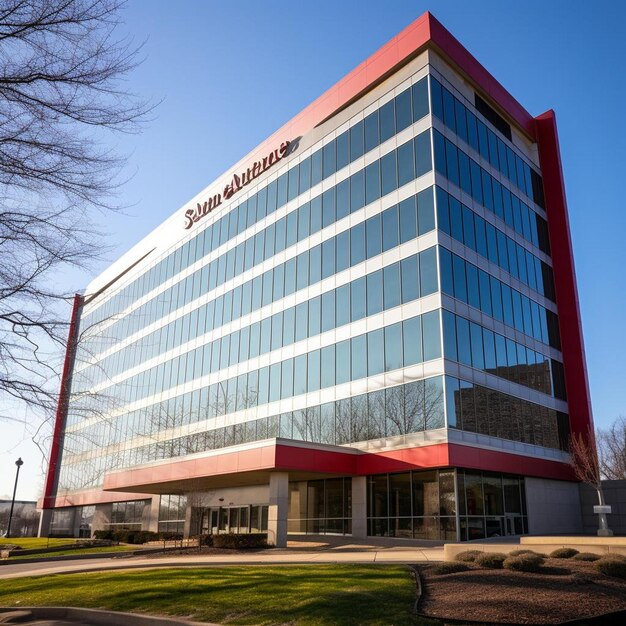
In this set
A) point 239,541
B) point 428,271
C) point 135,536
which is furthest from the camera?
point 135,536

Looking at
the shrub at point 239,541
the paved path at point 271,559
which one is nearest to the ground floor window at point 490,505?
the paved path at point 271,559

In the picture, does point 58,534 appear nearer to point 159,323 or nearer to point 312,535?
point 159,323

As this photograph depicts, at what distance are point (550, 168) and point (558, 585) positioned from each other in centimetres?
3762

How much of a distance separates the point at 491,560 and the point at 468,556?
1450 millimetres

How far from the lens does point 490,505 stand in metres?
31.6

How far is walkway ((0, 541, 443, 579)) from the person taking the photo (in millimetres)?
21188

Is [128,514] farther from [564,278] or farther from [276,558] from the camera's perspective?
[564,278]

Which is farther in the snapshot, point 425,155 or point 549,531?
point 549,531

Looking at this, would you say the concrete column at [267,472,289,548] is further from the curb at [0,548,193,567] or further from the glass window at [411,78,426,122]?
the glass window at [411,78,426,122]

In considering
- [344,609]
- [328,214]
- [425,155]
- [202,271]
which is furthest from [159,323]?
[344,609]

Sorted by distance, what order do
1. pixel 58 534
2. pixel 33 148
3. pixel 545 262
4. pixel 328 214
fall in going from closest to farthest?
1. pixel 33 148
2. pixel 328 214
3. pixel 545 262
4. pixel 58 534

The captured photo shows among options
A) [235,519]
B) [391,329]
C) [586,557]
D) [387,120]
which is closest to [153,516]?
[235,519]

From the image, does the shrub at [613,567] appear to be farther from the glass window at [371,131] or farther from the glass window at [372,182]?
the glass window at [371,131]

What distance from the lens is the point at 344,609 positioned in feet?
37.9
